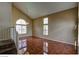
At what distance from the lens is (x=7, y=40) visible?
5.48ft

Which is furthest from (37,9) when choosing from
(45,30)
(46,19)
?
(45,30)

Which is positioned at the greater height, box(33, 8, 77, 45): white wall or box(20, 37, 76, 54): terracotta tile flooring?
box(33, 8, 77, 45): white wall

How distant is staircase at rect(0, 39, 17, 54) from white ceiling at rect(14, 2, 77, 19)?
21.9 inches

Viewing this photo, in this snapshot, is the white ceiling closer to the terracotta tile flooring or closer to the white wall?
the white wall

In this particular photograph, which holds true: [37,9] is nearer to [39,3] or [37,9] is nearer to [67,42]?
[39,3]

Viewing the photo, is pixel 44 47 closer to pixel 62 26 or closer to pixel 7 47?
pixel 62 26

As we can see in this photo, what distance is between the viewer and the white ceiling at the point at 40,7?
1.70 m

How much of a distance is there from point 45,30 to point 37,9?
38 centimetres

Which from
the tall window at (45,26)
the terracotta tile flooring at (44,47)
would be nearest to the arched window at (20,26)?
the terracotta tile flooring at (44,47)

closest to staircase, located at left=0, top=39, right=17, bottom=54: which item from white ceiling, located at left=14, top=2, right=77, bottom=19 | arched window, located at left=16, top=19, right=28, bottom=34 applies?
arched window, located at left=16, top=19, right=28, bottom=34

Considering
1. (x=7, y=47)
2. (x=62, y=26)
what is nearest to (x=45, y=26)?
(x=62, y=26)

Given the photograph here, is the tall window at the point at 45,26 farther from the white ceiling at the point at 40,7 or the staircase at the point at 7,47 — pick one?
the staircase at the point at 7,47

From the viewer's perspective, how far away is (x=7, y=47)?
1668mm

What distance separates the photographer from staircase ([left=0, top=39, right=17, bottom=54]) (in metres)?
1.67
